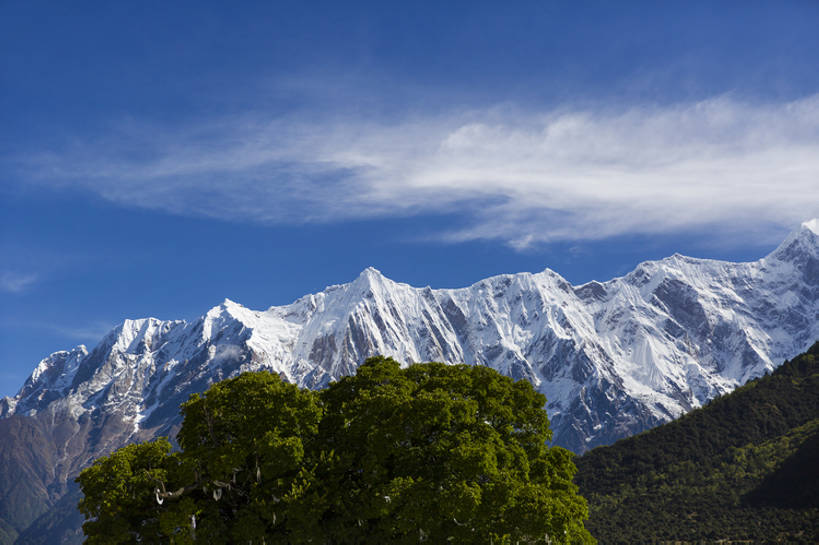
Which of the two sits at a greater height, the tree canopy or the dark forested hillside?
the tree canopy

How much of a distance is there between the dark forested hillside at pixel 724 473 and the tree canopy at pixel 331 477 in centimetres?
7177

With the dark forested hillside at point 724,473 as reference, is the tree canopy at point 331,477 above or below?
above

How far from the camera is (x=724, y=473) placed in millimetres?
135125

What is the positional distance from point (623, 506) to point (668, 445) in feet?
82.4

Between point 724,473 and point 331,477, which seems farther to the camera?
point 724,473

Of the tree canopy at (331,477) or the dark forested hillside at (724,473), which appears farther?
the dark forested hillside at (724,473)

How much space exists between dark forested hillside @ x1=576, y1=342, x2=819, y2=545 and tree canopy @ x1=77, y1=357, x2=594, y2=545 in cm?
7177

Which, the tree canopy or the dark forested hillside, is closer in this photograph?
the tree canopy

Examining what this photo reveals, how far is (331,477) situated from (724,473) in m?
111

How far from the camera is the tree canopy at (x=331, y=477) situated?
43125mm

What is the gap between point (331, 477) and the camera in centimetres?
4619

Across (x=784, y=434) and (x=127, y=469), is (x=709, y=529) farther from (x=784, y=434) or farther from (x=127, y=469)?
(x=127, y=469)

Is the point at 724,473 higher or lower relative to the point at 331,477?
lower

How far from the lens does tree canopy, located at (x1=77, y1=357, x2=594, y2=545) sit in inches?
1698
